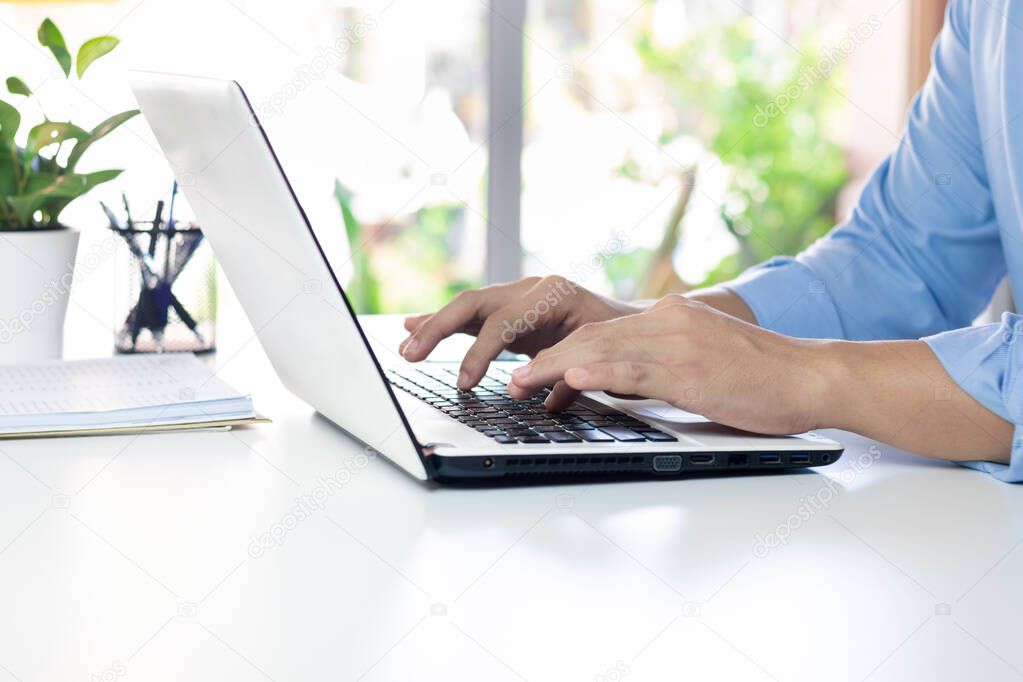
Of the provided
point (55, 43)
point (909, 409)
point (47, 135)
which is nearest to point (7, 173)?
point (47, 135)

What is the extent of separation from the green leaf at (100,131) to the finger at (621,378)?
27.2 inches

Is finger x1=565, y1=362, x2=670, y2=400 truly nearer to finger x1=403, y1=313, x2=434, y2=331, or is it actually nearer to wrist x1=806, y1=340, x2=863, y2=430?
wrist x1=806, y1=340, x2=863, y2=430

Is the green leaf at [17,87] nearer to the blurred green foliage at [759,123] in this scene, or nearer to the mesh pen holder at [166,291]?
the mesh pen holder at [166,291]

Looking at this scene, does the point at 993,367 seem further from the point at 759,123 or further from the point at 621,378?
the point at 759,123

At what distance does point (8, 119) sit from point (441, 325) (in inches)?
22.1

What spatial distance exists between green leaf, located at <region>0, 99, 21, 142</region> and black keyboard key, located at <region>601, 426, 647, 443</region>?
781 millimetres

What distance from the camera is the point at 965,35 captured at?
4.00ft

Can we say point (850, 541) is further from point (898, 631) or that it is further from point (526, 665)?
point (526, 665)

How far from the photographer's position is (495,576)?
57 cm

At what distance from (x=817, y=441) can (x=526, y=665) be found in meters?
0.42

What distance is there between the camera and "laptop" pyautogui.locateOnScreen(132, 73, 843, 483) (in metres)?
0.70

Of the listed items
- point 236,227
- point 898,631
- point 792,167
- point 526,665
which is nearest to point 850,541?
point 898,631

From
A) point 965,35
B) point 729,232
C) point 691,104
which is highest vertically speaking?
point 965,35

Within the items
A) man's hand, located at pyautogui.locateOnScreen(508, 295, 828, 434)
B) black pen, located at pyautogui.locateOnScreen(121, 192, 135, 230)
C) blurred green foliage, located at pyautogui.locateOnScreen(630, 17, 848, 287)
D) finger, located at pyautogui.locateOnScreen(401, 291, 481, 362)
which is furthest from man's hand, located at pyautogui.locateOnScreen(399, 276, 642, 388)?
blurred green foliage, located at pyautogui.locateOnScreen(630, 17, 848, 287)
